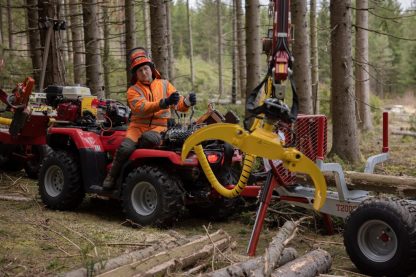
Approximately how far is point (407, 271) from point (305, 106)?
19.0ft

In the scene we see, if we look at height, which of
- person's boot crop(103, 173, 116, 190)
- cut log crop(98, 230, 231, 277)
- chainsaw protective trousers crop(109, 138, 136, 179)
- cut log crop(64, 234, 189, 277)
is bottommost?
cut log crop(98, 230, 231, 277)

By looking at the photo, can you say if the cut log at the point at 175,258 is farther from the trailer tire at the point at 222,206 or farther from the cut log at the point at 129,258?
the trailer tire at the point at 222,206

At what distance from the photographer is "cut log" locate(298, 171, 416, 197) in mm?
5613

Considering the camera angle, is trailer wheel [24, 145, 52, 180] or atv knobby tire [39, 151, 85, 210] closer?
atv knobby tire [39, 151, 85, 210]

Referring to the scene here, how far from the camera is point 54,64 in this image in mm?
10727

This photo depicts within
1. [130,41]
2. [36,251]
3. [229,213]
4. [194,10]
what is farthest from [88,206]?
[194,10]

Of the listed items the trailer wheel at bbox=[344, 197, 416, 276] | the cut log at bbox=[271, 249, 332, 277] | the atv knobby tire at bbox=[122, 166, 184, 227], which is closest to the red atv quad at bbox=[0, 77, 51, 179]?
the atv knobby tire at bbox=[122, 166, 184, 227]

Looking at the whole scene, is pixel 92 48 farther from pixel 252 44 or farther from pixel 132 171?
pixel 132 171

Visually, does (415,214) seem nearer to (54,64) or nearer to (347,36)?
(347,36)

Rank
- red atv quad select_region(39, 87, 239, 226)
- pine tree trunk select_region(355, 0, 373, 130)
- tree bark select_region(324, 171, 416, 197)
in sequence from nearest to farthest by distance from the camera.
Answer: tree bark select_region(324, 171, 416, 197), red atv quad select_region(39, 87, 239, 226), pine tree trunk select_region(355, 0, 373, 130)

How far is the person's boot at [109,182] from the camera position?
6.87 m

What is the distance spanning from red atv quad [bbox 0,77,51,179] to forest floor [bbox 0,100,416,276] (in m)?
1.05

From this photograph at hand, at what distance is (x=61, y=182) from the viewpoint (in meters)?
7.52

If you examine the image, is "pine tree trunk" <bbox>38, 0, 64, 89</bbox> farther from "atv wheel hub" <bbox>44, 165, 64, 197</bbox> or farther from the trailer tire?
the trailer tire
